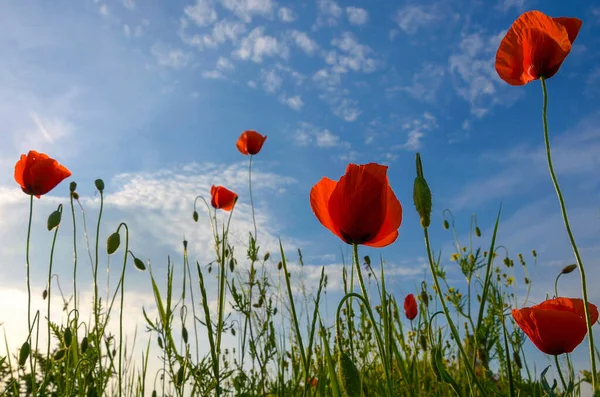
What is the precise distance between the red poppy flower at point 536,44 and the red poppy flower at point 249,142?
11.1 feet

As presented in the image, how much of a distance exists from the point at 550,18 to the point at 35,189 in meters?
2.89

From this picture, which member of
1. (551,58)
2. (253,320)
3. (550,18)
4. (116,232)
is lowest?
(253,320)

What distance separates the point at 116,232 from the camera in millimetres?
2557

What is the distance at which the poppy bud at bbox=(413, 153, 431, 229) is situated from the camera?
1.26 meters

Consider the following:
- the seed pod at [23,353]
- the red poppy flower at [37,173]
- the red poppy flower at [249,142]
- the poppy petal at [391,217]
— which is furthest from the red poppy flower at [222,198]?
the poppy petal at [391,217]

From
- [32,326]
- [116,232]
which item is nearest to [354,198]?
[116,232]

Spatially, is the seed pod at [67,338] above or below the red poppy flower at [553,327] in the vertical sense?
above

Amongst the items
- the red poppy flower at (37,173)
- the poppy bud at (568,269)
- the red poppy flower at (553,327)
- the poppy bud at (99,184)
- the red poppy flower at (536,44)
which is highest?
the red poppy flower at (37,173)

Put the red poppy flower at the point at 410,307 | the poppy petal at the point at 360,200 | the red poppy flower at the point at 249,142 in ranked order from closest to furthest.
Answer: the poppy petal at the point at 360,200, the red poppy flower at the point at 410,307, the red poppy flower at the point at 249,142

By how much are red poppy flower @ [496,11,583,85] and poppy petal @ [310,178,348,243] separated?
34.0 inches

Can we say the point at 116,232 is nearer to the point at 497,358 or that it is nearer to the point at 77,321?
the point at 77,321

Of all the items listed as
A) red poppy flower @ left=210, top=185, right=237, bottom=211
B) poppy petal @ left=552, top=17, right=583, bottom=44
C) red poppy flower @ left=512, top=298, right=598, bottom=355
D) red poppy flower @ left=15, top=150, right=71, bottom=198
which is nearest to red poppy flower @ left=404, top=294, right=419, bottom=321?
red poppy flower @ left=512, top=298, right=598, bottom=355

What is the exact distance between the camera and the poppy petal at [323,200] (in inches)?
57.9

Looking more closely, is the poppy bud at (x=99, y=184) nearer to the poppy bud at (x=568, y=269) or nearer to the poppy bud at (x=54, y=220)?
the poppy bud at (x=54, y=220)
